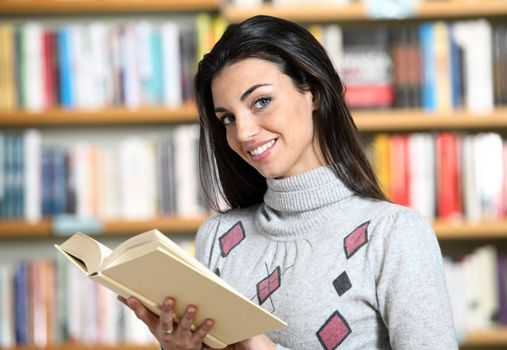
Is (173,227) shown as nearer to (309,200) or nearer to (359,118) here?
(359,118)

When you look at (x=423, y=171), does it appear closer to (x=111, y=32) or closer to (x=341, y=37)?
(x=341, y=37)

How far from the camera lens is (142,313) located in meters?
1.27

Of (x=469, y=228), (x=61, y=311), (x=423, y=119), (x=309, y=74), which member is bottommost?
(x=61, y=311)

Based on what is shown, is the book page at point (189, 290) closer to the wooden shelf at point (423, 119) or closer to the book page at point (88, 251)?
the book page at point (88, 251)

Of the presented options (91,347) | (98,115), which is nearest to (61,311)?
(91,347)

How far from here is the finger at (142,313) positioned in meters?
1.25

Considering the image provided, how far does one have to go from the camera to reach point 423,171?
263cm


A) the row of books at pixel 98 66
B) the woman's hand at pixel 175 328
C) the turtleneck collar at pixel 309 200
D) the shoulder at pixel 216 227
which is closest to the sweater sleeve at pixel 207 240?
the shoulder at pixel 216 227

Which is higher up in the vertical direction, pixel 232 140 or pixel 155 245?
pixel 232 140

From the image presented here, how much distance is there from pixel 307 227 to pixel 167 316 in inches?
11.7

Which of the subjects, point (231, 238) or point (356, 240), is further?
point (231, 238)

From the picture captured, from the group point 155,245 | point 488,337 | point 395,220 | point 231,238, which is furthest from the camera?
point 488,337

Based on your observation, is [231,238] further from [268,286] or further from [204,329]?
[204,329]

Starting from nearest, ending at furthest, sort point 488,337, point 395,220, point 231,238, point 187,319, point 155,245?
point 155,245, point 187,319, point 395,220, point 231,238, point 488,337
